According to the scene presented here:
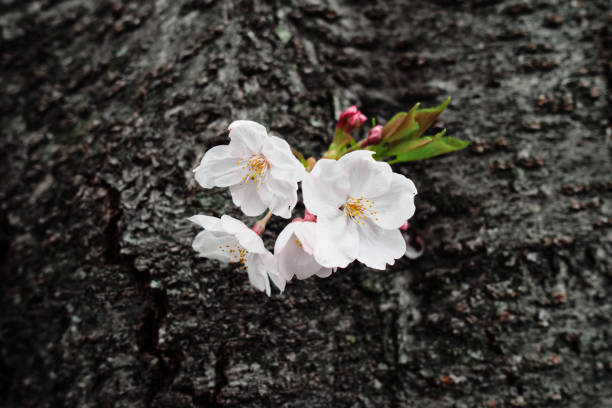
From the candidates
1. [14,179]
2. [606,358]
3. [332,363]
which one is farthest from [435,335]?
[14,179]

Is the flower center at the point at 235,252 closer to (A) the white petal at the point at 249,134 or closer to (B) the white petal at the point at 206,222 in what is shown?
(B) the white petal at the point at 206,222

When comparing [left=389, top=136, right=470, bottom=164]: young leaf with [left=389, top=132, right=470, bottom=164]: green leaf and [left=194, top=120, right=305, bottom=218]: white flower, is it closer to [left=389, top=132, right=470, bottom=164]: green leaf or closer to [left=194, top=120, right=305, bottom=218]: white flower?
[left=389, top=132, right=470, bottom=164]: green leaf

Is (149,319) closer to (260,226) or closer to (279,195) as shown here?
(260,226)

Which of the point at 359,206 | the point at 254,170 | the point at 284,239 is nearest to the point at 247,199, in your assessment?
the point at 254,170

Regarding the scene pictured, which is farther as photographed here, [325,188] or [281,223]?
[281,223]

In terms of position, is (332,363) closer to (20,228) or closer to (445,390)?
(445,390)

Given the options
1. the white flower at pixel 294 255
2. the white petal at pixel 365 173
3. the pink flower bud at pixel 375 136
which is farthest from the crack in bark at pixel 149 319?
the pink flower bud at pixel 375 136
